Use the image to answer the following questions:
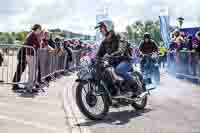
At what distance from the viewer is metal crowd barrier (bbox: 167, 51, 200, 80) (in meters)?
17.0

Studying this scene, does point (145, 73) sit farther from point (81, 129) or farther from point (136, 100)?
point (81, 129)

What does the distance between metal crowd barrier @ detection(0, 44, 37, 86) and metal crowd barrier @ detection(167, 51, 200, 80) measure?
6385 millimetres

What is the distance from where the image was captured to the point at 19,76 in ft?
43.7

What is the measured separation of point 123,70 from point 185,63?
9.28m

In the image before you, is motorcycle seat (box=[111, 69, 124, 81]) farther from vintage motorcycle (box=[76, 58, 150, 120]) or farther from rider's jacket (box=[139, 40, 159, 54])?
rider's jacket (box=[139, 40, 159, 54])

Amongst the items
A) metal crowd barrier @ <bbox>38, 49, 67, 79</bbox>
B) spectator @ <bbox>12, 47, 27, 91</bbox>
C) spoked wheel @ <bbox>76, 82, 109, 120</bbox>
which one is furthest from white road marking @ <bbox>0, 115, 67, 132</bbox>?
metal crowd barrier @ <bbox>38, 49, 67, 79</bbox>

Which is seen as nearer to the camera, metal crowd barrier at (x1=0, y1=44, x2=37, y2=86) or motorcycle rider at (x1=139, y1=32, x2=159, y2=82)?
metal crowd barrier at (x1=0, y1=44, x2=37, y2=86)

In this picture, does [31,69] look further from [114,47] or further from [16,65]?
[114,47]

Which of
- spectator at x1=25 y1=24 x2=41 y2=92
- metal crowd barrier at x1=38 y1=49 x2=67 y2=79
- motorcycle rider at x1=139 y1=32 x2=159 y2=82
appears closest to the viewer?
spectator at x1=25 y1=24 x2=41 y2=92

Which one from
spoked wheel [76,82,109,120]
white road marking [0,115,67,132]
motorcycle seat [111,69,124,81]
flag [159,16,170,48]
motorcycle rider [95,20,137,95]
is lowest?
white road marking [0,115,67,132]

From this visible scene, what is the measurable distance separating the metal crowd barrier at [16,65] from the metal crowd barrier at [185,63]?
251 inches

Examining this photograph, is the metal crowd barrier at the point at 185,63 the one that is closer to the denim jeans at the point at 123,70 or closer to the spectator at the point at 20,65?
the spectator at the point at 20,65

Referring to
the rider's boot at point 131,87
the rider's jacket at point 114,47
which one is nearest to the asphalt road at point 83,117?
the rider's boot at point 131,87

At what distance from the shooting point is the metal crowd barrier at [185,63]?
17031mm
